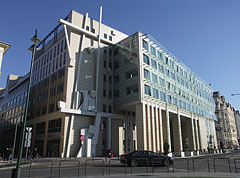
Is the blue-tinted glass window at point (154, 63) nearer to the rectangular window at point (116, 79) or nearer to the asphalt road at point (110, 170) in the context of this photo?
the rectangular window at point (116, 79)

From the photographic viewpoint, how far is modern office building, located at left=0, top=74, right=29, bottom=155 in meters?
59.0

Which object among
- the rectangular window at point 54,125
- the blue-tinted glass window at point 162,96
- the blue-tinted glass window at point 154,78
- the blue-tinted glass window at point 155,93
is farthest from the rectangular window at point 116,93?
the rectangular window at point 54,125

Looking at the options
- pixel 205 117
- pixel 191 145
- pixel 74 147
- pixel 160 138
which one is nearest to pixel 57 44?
pixel 74 147

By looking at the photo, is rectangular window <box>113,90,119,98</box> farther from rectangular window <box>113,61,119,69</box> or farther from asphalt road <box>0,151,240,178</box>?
asphalt road <box>0,151,240,178</box>

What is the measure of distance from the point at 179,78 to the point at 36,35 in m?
48.5

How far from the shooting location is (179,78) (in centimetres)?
5659

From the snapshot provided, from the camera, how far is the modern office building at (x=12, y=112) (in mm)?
59000

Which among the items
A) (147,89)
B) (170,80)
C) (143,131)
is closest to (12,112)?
(147,89)

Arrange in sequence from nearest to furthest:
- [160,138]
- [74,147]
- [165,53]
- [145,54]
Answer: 1. [74,147]
2. [160,138]
3. [145,54]
4. [165,53]

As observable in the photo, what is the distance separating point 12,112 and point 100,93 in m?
36.8

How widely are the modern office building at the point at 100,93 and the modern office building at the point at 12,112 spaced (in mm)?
8640

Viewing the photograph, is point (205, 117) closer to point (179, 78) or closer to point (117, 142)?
point (179, 78)

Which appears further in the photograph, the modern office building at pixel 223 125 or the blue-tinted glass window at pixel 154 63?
the modern office building at pixel 223 125

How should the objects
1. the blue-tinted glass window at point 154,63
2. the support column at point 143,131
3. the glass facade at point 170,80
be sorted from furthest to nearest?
the blue-tinted glass window at point 154,63 < the glass facade at point 170,80 < the support column at point 143,131
